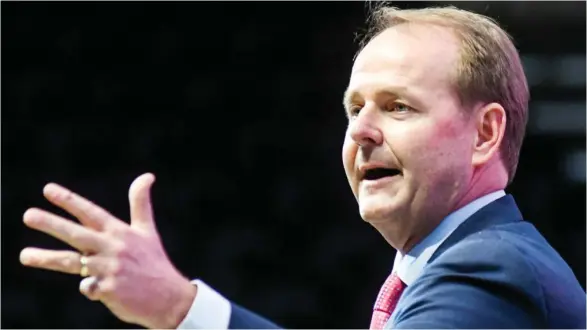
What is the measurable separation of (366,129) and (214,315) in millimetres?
306

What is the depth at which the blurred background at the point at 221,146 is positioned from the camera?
3.68 metres

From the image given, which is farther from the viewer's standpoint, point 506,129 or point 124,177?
point 124,177

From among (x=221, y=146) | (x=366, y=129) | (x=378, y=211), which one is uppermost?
(x=366, y=129)

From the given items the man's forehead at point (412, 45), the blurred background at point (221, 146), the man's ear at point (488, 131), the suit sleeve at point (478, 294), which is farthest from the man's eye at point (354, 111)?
the blurred background at point (221, 146)

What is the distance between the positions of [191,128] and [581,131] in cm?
160

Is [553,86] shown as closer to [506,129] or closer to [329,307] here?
[329,307]

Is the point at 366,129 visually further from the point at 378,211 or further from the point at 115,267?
the point at 115,267

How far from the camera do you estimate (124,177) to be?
3.74 meters

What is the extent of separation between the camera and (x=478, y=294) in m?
1.06

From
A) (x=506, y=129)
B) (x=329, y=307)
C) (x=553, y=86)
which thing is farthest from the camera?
(x=553, y=86)

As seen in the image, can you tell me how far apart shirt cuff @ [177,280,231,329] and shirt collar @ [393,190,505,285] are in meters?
0.24

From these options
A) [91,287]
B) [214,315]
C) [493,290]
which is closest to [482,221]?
[493,290]

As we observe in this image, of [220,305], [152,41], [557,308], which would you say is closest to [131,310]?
[220,305]

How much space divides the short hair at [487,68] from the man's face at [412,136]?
0.02 meters
